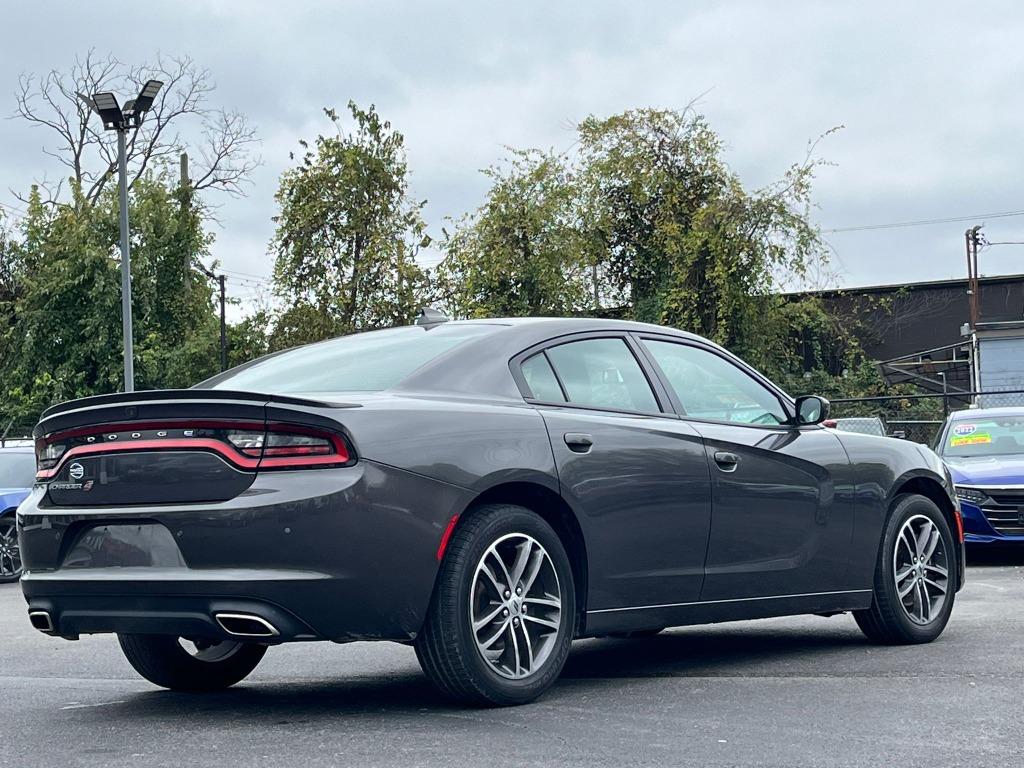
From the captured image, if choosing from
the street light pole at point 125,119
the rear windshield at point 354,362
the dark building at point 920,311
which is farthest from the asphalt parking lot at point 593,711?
the dark building at point 920,311

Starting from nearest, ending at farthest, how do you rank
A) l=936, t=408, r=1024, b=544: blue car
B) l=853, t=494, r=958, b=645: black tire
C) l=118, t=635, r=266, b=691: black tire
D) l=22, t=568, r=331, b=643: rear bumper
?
l=22, t=568, r=331, b=643: rear bumper, l=118, t=635, r=266, b=691: black tire, l=853, t=494, r=958, b=645: black tire, l=936, t=408, r=1024, b=544: blue car

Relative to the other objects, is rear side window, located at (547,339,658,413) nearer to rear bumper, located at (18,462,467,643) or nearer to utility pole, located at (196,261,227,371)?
rear bumper, located at (18,462,467,643)

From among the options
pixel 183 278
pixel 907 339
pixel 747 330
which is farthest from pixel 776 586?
pixel 907 339

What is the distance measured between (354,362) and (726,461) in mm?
1683

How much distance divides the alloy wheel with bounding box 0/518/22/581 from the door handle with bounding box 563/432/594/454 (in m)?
10.8

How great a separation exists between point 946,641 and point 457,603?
342cm

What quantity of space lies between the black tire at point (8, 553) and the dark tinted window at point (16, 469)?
1.40 feet

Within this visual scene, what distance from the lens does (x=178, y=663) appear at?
20.6 ft

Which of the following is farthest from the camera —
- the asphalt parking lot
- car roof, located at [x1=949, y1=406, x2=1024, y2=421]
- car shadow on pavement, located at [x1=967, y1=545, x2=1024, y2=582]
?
car roof, located at [x1=949, y1=406, x2=1024, y2=421]

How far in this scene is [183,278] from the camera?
1762 inches

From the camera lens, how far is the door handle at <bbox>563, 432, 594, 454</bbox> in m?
5.71

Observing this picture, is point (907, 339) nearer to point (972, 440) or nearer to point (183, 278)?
point (183, 278)

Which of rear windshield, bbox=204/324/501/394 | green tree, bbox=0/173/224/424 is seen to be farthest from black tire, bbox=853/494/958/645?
green tree, bbox=0/173/224/424

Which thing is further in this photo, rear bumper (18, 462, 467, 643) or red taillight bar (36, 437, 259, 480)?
red taillight bar (36, 437, 259, 480)
